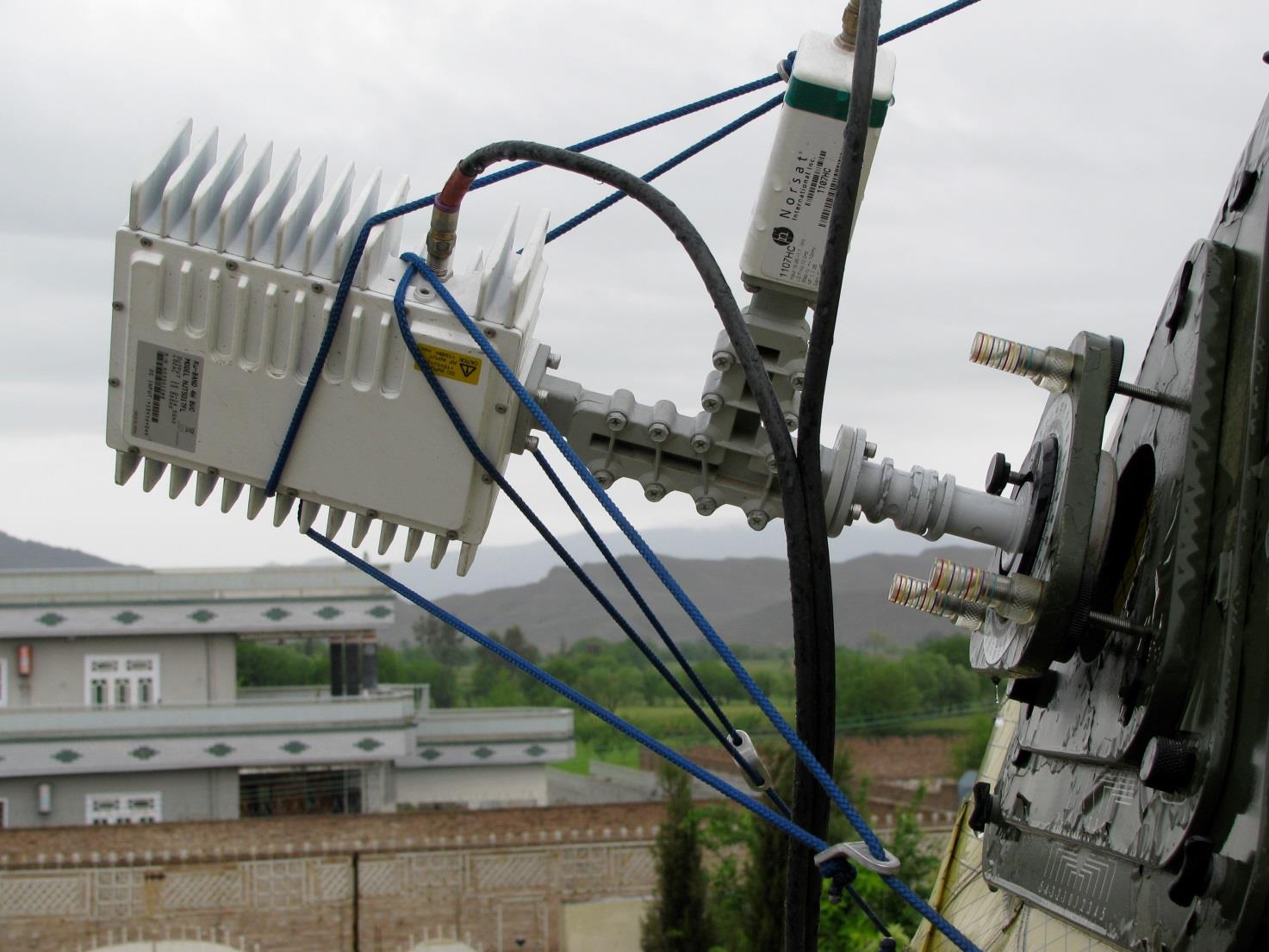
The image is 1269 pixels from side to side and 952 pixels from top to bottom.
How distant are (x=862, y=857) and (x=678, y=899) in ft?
56.0

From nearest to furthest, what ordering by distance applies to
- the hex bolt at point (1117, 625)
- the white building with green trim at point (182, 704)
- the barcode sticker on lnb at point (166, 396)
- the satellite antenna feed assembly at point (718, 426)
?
the hex bolt at point (1117, 625), the satellite antenna feed assembly at point (718, 426), the barcode sticker on lnb at point (166, 396), the white building with green trim at point (182, 704)

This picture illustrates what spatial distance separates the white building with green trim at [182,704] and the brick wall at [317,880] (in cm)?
608

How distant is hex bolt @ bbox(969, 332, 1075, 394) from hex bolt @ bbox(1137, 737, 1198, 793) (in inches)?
27.0

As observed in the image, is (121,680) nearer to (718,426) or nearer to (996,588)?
(718,426)

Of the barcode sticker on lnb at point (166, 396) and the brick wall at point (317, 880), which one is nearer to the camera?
the barcode sticker on lnb at point (166, 396)

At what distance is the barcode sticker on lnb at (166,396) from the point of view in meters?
2.45

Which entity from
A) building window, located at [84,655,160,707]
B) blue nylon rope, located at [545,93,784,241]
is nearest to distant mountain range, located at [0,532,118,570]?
building window, located at [84,655,160,707]

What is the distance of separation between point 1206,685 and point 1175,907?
27 centimetres

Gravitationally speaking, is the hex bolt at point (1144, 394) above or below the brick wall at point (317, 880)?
above

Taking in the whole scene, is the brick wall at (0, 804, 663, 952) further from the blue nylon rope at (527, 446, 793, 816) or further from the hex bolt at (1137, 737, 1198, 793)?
the hex bolt at (1137, 737, 1198, 793)

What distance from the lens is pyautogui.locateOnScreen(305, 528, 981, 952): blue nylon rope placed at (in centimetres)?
200

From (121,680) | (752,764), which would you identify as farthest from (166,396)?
(121,680)

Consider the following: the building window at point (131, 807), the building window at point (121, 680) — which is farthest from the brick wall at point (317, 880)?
the building window at point (121, 680)

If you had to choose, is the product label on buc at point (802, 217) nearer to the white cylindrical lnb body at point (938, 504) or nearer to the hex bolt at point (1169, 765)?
the white cylindrical lnb body at point (938, 504)
